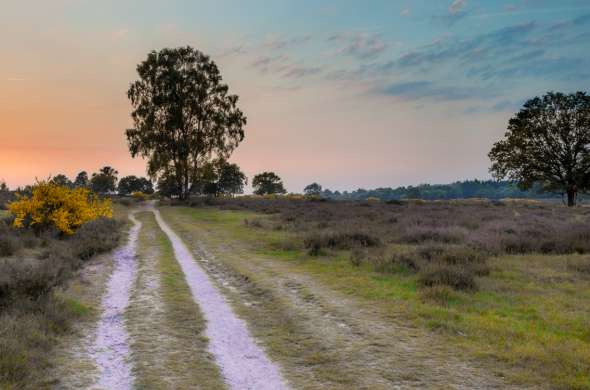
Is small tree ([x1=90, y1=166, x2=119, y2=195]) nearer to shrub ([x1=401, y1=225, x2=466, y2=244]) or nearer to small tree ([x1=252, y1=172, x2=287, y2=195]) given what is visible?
small tree ([x1=252, y1=172, x2=287, y2=195])

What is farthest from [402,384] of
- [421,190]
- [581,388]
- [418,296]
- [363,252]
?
[421,190]

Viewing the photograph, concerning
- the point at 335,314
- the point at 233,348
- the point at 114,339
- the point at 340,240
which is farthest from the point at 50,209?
the point at 233,348

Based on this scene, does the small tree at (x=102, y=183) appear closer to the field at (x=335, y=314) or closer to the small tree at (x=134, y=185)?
the small tree at (x=134, y=185)

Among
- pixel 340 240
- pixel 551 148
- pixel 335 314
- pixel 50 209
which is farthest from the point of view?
pixel 551 148

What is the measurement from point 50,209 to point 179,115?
3533 cm

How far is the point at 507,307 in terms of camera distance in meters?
9.80

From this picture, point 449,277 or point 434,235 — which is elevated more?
point 434,235

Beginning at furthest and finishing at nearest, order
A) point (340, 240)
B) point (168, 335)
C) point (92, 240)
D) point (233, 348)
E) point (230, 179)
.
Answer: point (230, 179), point (340, 240), point (92, 240), point (168, 335), point (233, 348)

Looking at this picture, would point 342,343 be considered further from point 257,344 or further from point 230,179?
point 230,179

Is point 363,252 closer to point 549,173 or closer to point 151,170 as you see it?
point 549,173

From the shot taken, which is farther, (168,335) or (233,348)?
(168,335)

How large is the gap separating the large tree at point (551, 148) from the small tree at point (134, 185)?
400ft

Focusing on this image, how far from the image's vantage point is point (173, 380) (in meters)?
6.07

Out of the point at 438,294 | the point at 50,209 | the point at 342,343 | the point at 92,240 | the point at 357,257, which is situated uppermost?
the point at 50,209
